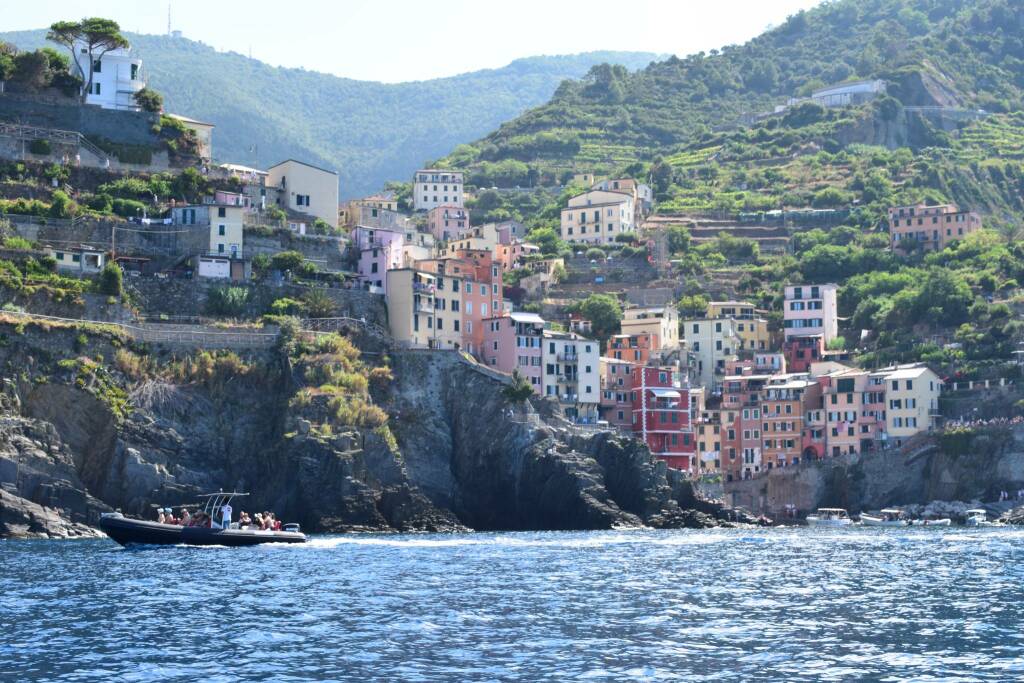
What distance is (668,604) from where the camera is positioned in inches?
2143

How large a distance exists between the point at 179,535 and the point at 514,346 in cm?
4736

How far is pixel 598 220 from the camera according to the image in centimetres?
17812

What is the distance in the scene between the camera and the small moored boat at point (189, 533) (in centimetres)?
7906

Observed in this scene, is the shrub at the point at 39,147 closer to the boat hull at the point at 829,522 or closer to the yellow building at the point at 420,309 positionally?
the yellow building at the point at 420,309

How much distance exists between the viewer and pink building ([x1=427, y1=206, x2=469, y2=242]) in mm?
175000

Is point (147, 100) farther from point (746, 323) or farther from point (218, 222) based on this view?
point (746, 323)

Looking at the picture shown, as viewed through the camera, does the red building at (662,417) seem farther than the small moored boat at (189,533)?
Yes

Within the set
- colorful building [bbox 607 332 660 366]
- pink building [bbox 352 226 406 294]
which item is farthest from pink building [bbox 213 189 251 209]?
colorful building [bbox 607 332 660 366]

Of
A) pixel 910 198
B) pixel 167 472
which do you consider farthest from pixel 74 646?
pixel 910 198

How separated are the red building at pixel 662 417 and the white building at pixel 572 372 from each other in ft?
14.2

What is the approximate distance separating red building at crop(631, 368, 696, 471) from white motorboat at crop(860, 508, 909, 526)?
16216 mm

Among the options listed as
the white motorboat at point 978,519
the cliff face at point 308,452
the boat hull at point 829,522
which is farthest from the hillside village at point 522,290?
the boat hull at point 829,522

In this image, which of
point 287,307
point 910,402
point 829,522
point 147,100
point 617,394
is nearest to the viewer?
point 287,307

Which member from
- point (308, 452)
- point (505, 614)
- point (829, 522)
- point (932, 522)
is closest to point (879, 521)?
point (829, 522)
